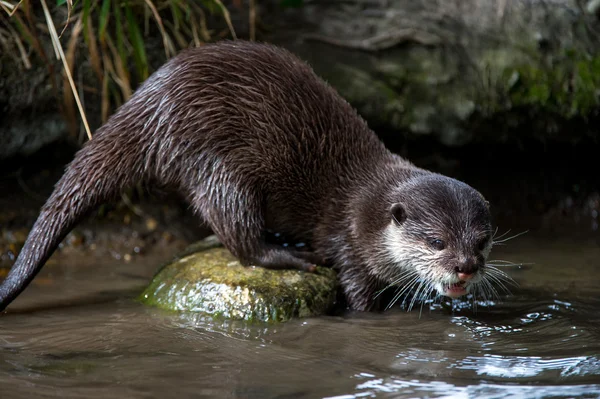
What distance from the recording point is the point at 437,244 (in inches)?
118

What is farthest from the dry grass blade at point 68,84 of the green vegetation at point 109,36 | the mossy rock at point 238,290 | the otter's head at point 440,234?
the otter's head at point 440,234

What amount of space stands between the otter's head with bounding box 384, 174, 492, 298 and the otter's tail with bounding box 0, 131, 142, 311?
107 centimetres

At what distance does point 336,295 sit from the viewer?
3277 mm

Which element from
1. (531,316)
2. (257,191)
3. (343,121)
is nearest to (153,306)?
(257,191)

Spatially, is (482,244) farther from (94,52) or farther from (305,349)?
(94,52)

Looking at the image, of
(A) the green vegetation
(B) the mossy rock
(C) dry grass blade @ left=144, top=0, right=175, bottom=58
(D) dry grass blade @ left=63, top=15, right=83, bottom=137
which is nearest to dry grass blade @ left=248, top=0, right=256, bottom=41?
(A) the green vegetation

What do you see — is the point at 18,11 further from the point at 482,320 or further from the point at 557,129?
the point at 557,129

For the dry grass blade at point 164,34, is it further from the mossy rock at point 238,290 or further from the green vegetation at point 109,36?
the mossy rock at point 238,290

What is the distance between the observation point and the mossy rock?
299 centimetres

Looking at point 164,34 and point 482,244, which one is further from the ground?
point 164,34

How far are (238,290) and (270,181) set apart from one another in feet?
1.63

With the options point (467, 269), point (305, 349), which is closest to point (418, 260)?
point (467, 269)

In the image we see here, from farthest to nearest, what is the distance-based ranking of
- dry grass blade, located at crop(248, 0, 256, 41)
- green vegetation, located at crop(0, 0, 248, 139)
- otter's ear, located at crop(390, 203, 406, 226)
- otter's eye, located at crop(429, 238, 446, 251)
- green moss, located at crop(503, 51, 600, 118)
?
green moss, located at crop(503, 51, 600, 118)
dry grass blade, located at crop(248, 0, 256, 41)
green vegetation, located at crop(0, 0, 248, 139)
otter's ear, located at crop(390, 203, 406, 226)
otter's eye, located at crop(429, 238, 446, 251)

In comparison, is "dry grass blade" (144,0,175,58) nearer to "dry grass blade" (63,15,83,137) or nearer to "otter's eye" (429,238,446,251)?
"dry grass blade" (63,15,83,137)
